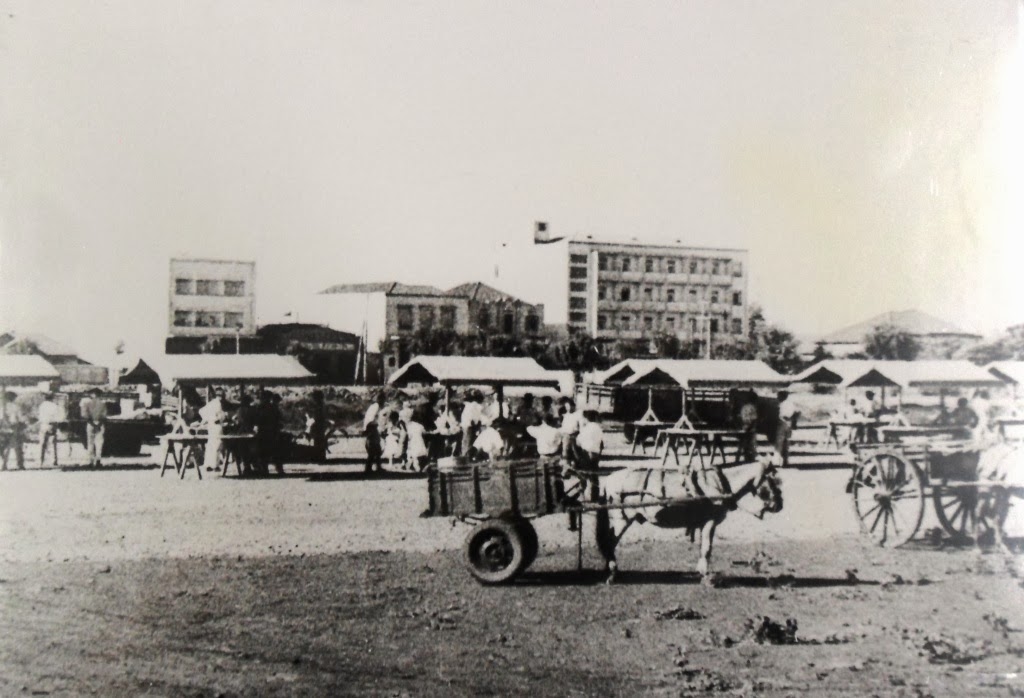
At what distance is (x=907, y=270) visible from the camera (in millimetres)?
4906

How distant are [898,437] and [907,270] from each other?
89 centimetres

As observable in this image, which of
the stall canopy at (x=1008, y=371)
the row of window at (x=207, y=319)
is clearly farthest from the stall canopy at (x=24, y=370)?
the stall canopy at (x=1008, y=371)

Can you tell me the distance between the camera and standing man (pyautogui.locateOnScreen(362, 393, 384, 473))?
4.65 m

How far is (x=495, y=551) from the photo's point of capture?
14.5 ft

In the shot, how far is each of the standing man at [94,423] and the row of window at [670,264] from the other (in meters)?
2.29

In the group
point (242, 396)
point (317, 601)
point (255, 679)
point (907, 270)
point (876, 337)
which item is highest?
point (907, 270)

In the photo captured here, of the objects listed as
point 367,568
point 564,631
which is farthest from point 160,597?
point 564,631

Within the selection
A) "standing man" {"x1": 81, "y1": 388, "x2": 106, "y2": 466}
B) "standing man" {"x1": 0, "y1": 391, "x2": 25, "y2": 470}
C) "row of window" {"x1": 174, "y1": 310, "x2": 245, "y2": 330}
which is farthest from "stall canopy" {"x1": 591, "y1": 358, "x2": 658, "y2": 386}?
"standing man" {"x1": 0, "y1": 391, "x2": 25, "y2": 470}

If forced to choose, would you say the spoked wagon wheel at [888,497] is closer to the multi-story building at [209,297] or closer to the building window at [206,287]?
the multi-story building at [209,297]

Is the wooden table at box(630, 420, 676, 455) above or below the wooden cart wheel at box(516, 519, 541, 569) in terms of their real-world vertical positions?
above

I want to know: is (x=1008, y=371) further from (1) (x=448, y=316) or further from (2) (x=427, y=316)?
(2) (x=427, y=316)

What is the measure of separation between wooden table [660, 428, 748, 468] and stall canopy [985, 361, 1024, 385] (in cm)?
135

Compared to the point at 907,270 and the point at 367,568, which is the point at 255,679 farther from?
the point at 907,270

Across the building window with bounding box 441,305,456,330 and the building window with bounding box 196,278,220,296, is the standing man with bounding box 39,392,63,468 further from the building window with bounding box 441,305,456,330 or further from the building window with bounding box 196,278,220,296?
the building window with bounding box 441,305,456,330
